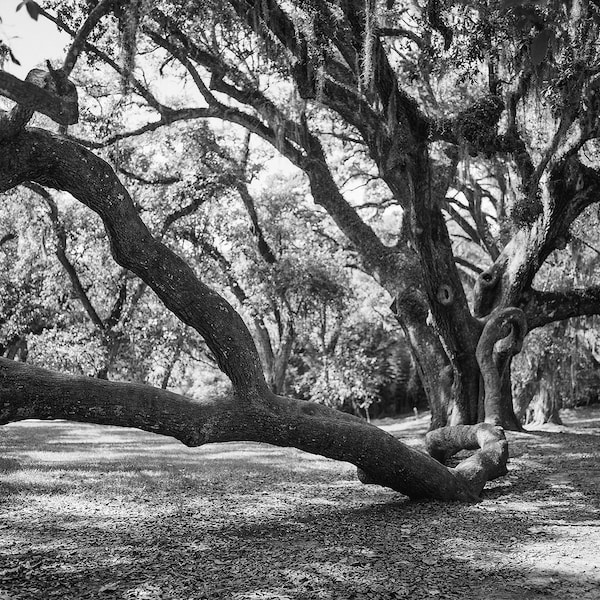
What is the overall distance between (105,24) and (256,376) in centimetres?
832

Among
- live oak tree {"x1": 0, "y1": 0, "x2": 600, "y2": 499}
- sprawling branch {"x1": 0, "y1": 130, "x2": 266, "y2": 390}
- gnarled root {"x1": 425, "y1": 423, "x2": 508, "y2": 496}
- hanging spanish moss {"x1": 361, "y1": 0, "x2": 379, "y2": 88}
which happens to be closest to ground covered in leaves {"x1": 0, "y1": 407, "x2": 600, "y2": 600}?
gnarled root {"x1": 425, "y1": 423, "x2": 508, "y2": 496}

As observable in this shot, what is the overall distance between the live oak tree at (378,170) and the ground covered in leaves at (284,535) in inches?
26.3

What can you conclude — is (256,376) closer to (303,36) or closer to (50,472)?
(50,472)

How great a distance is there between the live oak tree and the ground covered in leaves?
2.19 ft

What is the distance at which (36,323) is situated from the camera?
23.2 meters

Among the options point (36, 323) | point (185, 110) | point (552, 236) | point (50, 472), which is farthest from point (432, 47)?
point (36, 323)

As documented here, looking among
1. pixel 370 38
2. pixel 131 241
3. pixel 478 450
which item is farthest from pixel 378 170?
pixel 131 241

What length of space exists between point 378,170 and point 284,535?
21.8ft

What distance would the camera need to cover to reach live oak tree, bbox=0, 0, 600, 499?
4.93 metres

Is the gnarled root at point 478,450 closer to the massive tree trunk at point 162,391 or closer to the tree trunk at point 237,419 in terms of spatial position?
the tree trunk at point 237,419

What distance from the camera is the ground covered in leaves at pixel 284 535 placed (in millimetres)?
4016

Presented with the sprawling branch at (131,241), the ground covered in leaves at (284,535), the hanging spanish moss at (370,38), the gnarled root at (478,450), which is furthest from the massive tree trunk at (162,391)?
the hanging spanish moss at (370,38)

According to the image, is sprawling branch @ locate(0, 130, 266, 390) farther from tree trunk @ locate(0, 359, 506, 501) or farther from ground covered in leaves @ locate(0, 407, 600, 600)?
ground covered in leaves @ locate(0, 407, 600, 600)

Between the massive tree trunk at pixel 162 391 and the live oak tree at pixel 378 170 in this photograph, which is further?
the live oak tree at pixel 378 170
